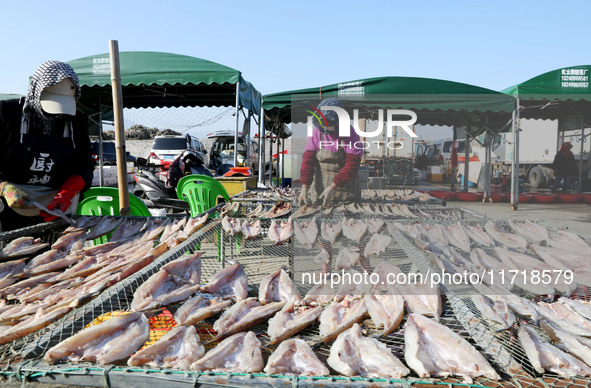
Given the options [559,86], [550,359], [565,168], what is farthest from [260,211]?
[565,168]

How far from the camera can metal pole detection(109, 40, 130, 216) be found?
329 cm

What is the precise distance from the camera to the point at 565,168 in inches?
528

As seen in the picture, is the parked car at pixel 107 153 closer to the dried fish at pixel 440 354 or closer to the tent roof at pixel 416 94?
the tent roof at pixel 416 94

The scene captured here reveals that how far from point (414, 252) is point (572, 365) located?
1.12 meters

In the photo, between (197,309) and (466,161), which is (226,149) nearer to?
(466,161)

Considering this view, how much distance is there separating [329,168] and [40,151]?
108 inches

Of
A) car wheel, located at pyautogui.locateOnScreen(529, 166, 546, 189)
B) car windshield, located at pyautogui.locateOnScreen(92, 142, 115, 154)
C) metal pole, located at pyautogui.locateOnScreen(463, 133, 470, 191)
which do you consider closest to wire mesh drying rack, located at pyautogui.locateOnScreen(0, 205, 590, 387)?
metal pole, located at pyautogui.locateOnScreen(463, 133, 470, 191)

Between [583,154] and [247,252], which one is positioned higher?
[583,154]

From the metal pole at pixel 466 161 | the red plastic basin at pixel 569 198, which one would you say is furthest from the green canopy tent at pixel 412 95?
the red plastic basin at pixel 569 198

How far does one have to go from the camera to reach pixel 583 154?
1341cm

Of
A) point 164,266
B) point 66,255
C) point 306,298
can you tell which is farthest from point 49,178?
point 306,298

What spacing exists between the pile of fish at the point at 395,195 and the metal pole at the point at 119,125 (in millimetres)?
2803

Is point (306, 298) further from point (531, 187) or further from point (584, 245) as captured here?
point (531, 187)

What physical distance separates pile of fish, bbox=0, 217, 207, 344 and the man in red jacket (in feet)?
4.61
